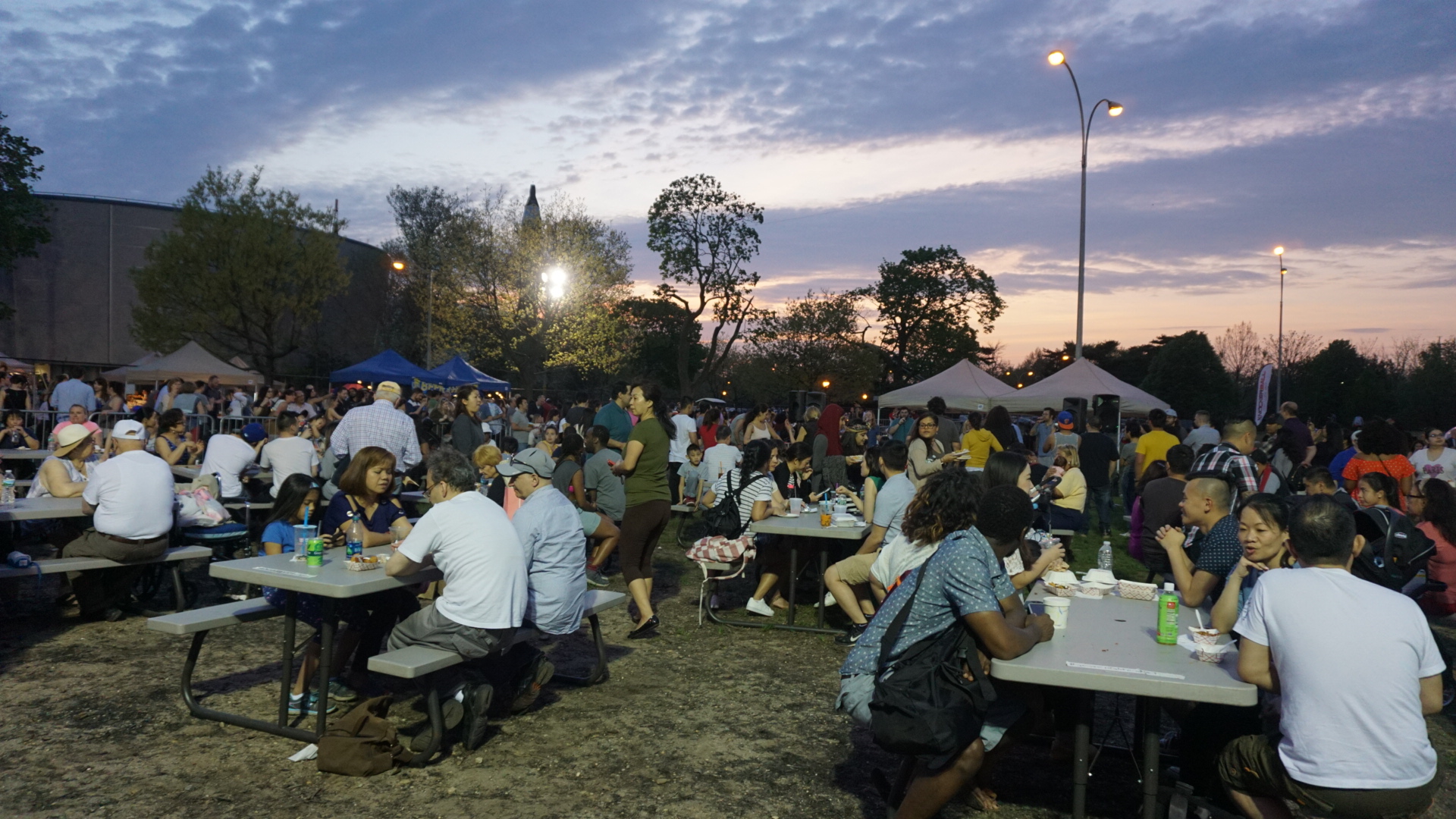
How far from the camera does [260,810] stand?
3604mm

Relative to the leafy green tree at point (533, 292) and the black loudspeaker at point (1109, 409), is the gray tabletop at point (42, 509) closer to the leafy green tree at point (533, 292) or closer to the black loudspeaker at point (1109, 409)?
the black loudspeaker at point (1109, 409)

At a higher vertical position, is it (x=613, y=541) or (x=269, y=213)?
(x=269, y=213)

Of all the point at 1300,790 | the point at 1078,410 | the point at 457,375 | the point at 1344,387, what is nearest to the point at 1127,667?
the point at 1300,790

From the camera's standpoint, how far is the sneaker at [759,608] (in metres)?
7.10

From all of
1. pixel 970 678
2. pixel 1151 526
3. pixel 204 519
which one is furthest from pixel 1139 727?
pixel 204 519

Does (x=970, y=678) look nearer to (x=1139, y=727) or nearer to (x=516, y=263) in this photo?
(x=1139, y=727)

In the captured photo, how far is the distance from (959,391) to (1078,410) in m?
4.19

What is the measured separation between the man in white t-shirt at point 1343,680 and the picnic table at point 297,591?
12.0ft

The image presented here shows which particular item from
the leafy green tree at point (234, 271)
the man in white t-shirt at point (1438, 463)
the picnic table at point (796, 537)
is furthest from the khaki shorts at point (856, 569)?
the leafy green tree at point (234, 271)

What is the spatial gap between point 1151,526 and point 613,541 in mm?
4458

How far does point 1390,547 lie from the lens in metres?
5.14

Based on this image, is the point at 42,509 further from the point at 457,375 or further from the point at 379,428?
the point at 457,375

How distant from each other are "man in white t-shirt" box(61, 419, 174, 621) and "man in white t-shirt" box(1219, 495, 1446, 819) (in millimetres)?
6461

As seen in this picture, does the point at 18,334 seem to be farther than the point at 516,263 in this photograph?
Yes
